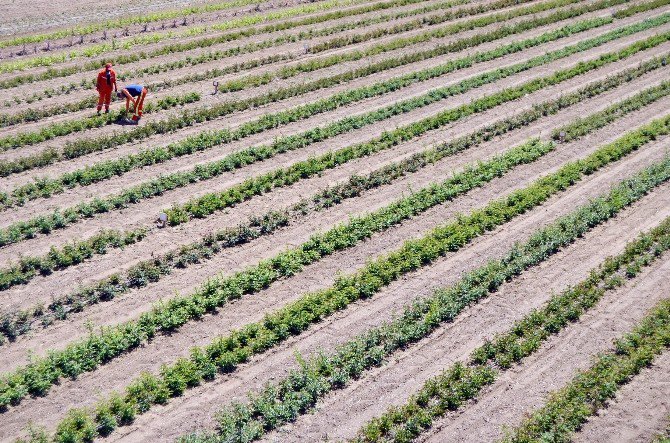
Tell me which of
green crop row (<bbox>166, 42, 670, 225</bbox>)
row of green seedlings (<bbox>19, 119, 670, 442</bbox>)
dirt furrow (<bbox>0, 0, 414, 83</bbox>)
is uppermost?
dirt furrow (<bbox>0, 0, 414, 83</bbox>)

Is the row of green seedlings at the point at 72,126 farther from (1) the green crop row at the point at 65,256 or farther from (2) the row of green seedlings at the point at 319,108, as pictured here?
(1) the green crop row at the point at 65,256

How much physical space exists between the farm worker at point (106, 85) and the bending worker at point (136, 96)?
0.52 metres

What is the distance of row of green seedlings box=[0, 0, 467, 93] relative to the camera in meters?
32.2

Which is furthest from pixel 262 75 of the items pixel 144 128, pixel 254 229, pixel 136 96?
pixel 254 229

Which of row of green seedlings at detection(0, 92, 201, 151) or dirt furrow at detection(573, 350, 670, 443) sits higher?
row of green seedlings at detection(0, 92, 201, 151)

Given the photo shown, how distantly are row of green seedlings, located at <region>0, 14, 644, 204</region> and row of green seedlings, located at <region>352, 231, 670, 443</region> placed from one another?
38.3 ft

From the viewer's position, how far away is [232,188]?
22.7 metres

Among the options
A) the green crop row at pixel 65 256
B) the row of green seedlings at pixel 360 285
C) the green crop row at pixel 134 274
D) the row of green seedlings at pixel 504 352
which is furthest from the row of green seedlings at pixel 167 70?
the row of green seedlings at pixel 504 352

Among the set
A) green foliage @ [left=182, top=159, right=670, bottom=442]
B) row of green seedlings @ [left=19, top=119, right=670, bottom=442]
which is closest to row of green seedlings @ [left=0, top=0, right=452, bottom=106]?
row of green seedlings @ [left=19, top=119, right=670, bottom=442]

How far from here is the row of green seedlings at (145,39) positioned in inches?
1321

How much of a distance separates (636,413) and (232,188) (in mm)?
13378

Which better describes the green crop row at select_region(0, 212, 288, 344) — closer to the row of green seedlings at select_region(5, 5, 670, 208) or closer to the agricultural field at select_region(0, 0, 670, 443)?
the agricultural field at select_region(0, 0, 670, 443)

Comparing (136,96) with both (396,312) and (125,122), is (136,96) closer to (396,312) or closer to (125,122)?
(125,122)

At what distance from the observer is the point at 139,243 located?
20094mm
